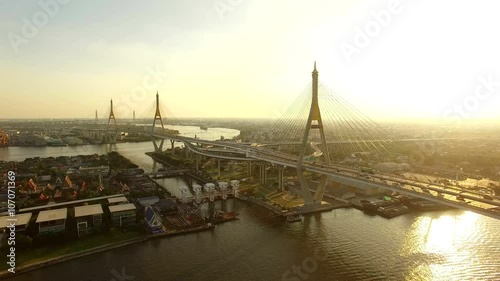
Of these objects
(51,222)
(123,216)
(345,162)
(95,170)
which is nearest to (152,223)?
(123,216)

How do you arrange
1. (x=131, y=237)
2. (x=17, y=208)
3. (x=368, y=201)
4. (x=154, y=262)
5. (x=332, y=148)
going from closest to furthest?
(x=154, y=262)
(x=131, y=237)
(x=17, y=208)
(x=368, y=201)
(x=332, y=148)

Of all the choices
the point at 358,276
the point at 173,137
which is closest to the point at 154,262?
the point at 358,276

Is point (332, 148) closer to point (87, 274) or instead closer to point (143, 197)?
point (143, 197)

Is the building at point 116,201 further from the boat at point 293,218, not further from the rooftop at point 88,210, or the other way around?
the boat at point 293,218

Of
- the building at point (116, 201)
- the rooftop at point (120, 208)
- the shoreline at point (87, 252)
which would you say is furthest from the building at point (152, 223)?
the building at point (116, 201)

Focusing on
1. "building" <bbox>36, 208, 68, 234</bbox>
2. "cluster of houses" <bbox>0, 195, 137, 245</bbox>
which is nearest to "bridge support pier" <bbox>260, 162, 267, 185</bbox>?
"cluster of houses" <bbox>0, 195, 137, 245</bbox>

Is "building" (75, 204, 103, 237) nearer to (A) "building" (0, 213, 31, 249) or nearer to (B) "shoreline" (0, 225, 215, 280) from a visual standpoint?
(B) "shoreline" (0, 225, 215, 280)
